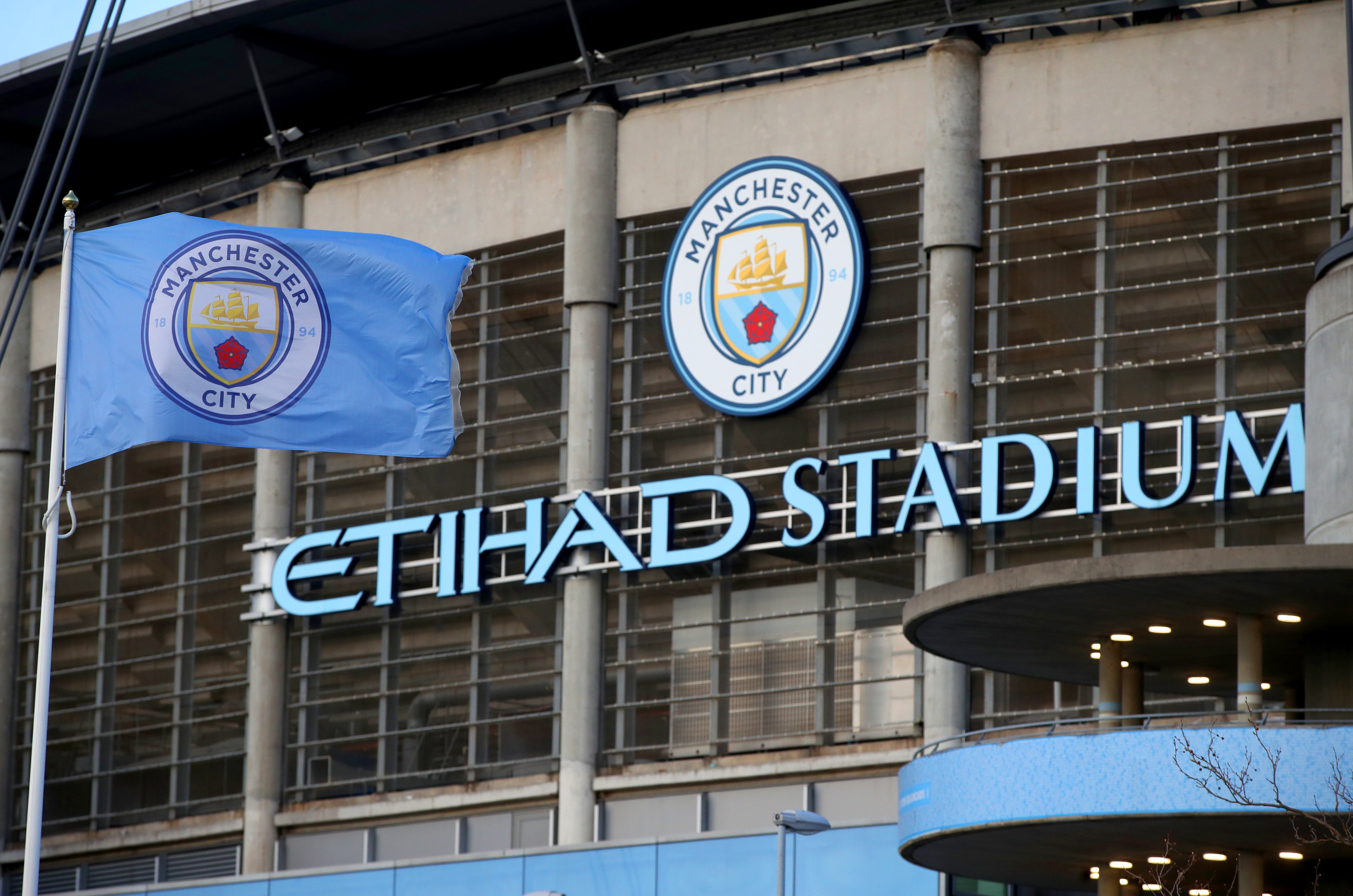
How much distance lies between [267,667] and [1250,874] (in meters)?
24.4

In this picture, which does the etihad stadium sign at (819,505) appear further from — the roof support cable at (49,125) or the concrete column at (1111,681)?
the roof support cable at (49,125)

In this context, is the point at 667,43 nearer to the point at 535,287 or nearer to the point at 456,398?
the point at 535,287

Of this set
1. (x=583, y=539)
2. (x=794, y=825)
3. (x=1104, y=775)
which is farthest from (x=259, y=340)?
(x=583, y=539)

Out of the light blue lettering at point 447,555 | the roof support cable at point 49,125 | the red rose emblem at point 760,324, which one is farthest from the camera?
the light blue lettering at point 447,555

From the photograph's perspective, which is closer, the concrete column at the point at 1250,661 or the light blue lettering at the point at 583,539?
the concrete column at the point at 1250,661

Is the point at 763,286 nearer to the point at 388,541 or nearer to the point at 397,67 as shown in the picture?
the point at 388,541

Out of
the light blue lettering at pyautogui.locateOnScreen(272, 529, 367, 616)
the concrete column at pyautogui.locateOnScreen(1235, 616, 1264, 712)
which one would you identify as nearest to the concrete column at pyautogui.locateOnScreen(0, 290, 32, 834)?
the light blue lettering at pyautogui.locateOnScreen(272, 529, 367, 616)

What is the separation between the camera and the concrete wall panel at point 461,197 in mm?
46375

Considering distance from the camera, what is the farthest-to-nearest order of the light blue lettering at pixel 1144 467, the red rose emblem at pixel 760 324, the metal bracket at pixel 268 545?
1. the metal bracket at pixel 268 545
2. the red rose emblem at pixel 760 324
3. the light blue lettering at pixel 1144 467

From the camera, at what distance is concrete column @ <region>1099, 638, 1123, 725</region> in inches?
1200

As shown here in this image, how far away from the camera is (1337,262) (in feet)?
95.2

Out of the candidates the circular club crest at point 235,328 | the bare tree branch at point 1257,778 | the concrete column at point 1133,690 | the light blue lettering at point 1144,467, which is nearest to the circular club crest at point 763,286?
the light blue lettering at point 1144,467

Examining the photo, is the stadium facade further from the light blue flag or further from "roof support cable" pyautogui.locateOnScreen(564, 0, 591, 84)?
the light blue flag

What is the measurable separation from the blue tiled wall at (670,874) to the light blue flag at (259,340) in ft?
55.2
